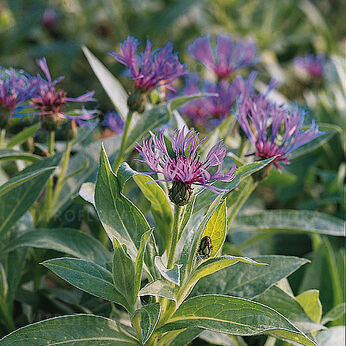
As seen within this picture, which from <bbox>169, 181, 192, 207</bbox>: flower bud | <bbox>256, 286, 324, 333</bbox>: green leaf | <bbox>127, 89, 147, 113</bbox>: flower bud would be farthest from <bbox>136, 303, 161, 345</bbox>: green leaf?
<bbox>127, 89, 147, 113</bbox>: flower bud

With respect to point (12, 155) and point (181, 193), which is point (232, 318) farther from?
point (12, 155)

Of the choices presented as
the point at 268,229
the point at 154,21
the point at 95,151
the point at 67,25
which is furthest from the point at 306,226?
the point at 67,25

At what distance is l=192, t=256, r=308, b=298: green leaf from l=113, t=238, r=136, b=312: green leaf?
0.50 feet

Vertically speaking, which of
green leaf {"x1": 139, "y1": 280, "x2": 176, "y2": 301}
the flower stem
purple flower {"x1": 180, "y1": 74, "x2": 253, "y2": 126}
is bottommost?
green leaf {"x1": 139, "y1": 280, "x2": 176, "y2": 301}

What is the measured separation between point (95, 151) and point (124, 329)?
439 millimetres

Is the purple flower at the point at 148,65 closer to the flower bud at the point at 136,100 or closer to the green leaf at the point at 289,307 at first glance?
the flower bud at the point at 136,100

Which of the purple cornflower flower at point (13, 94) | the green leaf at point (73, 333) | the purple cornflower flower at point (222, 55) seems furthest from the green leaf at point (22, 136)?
the purple cornflower flower at point (222, 55)

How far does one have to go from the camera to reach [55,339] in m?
0.65

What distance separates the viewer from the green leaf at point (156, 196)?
0.67 m

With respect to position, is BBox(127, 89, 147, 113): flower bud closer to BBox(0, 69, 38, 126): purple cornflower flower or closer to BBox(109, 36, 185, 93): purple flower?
BBox(109, 36, 185, 93): purple flower

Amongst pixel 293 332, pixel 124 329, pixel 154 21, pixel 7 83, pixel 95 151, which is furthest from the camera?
pixel 154 21

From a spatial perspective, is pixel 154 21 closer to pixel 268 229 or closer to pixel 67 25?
pixel 67 25

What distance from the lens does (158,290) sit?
2.04 feet

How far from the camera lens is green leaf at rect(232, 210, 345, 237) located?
929mm
